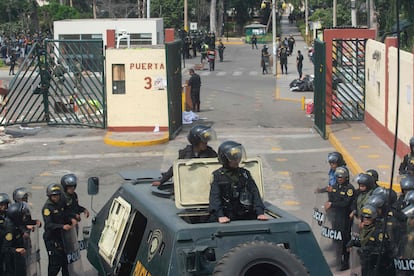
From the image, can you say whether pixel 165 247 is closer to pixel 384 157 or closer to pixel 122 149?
pixel 384 157

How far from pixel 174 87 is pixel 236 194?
1601 cm

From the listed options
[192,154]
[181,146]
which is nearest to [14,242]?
[192,154]

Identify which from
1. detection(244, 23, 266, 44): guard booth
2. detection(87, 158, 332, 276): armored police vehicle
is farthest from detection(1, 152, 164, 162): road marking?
detection(244, 23, 266, 44): guard booth

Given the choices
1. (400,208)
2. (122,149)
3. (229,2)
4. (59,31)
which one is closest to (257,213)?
(400,208)

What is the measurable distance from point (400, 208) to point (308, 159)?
10.2 m

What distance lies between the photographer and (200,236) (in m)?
5.65

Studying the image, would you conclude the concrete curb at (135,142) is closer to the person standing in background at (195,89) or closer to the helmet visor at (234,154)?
the person standing in background at (195,89)

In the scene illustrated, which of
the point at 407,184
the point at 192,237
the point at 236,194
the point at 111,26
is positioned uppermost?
the point at 111,26

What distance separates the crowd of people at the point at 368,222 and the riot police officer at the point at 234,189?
3.44 feet

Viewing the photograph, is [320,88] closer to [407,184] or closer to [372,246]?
[407,184]

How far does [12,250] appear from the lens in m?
8.00

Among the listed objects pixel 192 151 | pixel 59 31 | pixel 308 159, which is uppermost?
pixel 59 31

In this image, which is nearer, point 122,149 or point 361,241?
point 361,241

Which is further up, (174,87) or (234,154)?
(174,87)
